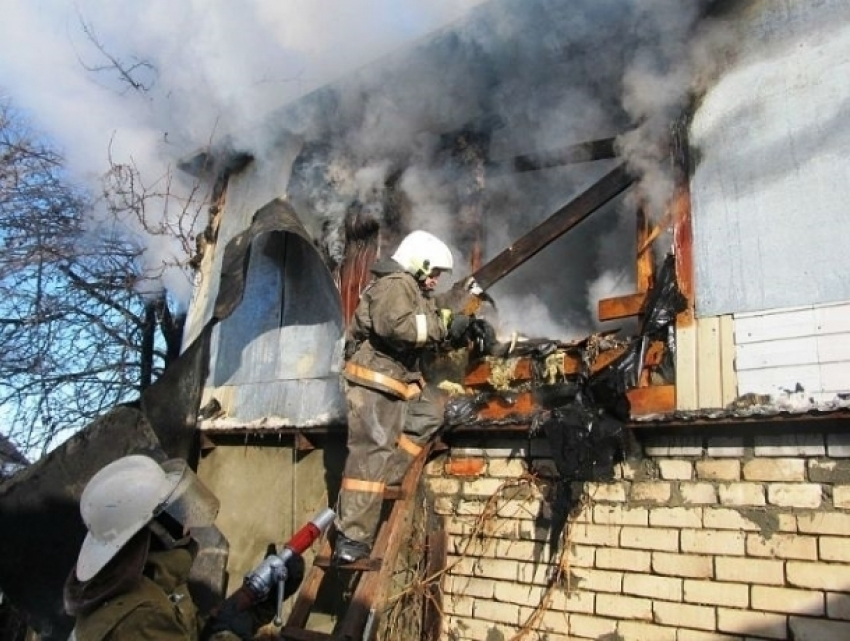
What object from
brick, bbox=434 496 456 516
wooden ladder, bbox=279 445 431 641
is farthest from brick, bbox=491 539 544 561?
wooden ladder, bbox=279 445 431 641

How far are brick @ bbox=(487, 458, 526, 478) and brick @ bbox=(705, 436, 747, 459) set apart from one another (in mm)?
1196

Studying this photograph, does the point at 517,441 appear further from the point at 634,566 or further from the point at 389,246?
the point at 389,246

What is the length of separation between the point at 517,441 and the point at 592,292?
2.04 meters

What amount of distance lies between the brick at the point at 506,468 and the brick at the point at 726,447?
1.20 metres

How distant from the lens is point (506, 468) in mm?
4801

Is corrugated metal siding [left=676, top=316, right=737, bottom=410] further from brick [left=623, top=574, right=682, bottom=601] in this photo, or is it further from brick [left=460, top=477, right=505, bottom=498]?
brick [left=460, top=477, right=505, bottom=498]

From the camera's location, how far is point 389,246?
638 centimetres

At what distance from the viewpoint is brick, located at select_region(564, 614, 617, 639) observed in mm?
4117

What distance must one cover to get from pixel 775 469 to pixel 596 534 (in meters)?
1.08

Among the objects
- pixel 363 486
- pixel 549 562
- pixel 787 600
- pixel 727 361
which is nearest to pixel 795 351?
pixel 727 361

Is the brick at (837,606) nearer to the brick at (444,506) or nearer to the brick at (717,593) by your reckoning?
the brick at (717,593)

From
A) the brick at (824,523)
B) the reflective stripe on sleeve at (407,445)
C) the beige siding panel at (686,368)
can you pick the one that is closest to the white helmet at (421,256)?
the reflective stripe on sleeve at (407,445)

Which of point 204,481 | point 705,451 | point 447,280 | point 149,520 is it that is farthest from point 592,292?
point 149,520

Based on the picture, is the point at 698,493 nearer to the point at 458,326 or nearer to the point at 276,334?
the point at 458,326
